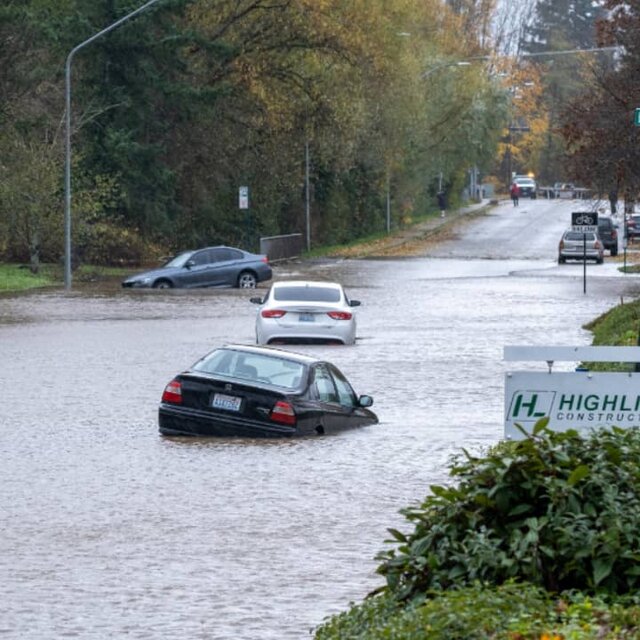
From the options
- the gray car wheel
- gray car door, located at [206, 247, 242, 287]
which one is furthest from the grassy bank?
the gray car wheel

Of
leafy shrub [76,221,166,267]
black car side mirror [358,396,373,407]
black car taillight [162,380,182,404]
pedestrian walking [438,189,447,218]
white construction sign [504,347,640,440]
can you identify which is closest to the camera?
white construction sign [504,347,640,440]

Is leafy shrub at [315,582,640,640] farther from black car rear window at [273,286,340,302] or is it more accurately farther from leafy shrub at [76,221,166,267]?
leafy shrub at [76,221,166,267]

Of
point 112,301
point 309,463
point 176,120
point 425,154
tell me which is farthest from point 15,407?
point 425,154

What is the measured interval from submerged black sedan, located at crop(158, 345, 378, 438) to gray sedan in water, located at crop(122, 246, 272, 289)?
32.5 meters

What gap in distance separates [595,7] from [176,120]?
115m

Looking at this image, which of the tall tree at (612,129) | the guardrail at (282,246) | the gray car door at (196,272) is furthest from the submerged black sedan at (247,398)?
the guardrail at (282,246)

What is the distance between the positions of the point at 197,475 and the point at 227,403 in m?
3.22

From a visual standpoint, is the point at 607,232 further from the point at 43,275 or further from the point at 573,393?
the point at 573,393

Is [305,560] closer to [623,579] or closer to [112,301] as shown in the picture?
[623,579]

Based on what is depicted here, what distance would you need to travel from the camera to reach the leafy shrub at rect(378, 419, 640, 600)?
8.84 meters

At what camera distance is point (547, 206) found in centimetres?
11962

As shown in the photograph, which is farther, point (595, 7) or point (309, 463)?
point (595, 7)

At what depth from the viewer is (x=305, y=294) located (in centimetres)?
3712

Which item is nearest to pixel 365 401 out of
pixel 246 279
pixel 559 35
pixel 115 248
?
pixel 246 279
